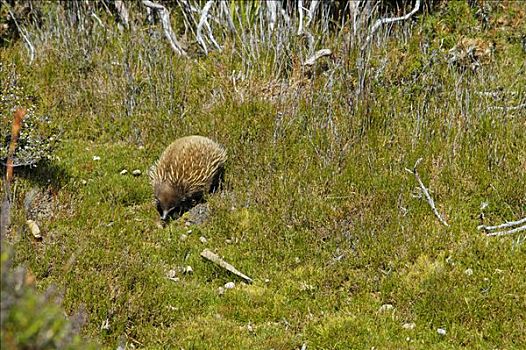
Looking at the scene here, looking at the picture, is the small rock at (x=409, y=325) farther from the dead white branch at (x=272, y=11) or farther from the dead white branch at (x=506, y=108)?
the dead white branch at (x=272, y=11)

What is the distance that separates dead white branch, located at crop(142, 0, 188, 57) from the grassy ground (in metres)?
0.14

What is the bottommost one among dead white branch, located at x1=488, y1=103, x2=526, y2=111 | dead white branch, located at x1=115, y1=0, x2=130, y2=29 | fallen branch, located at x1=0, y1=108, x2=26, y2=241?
dead white branch, located at x1=488, y1=103, x2=526, y2=111

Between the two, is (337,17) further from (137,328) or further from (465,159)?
(137,328)

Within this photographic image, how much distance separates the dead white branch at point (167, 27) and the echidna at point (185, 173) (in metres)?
2.42

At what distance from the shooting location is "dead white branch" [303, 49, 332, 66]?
28.6ft

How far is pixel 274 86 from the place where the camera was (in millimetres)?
8586

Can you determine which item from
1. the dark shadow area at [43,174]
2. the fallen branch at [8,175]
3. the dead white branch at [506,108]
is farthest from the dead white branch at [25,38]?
the dead white branch at [506,108]

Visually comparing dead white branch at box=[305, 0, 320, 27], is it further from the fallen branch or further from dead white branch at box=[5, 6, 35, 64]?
the fallen branch

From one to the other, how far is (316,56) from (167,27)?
221 cm

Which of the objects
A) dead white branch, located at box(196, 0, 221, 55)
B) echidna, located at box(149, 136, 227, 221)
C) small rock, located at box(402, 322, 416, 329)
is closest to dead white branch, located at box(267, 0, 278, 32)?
dead white branch, located at box(196, 0, 221, 55)

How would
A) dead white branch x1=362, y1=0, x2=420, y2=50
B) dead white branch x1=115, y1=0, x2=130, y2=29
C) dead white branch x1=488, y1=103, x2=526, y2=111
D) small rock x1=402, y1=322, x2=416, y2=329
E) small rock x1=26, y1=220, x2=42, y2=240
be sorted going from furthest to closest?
dead white branch x1=115, y1=0, x2=130, y2=29 → dead white branch x1=362, y1=0, x2=420, y2=50 → dead white branch x1=488, y1=103, x2=526, y2=111 → small rock x1=26, y1=220, x2=42, y2=240 → small rock x1=402, y1=322, x2=416, y2=329

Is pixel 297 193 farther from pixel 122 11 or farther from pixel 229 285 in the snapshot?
pixel 122 11

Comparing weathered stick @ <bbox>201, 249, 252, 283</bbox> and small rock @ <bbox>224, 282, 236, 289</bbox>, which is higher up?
weathered stick @ <bbox>201, 249, 252, 283</bbox>

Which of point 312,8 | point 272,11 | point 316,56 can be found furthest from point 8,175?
point 312,8
